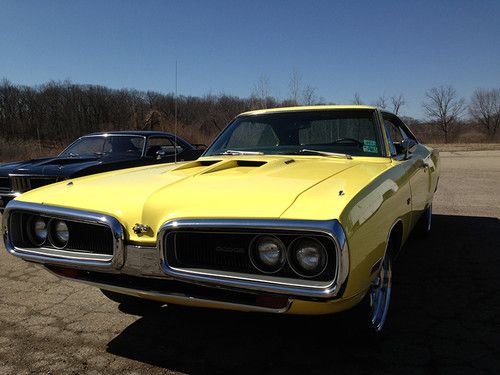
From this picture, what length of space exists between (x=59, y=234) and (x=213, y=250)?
0.98 metres

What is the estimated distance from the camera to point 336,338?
8.16ft

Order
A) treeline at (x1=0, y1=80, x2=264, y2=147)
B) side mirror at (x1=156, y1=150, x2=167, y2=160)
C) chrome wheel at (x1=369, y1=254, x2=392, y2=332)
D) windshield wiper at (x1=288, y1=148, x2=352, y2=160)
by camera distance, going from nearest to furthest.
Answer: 1. chrome wheel at (x1=369, y1=254, x2=392, y2=332)
2. windshield wiper at (x1=288, y1=148, x2=352, y2=160)
3. side mirror at (x1=156, y1=150, x2=167, y2=160)
4. treeline at (x1=0, y1=80, x2=264, y2=147)

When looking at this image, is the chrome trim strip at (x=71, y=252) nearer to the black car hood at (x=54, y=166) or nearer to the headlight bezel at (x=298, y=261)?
the headlight bezel at (x=298, y=261)

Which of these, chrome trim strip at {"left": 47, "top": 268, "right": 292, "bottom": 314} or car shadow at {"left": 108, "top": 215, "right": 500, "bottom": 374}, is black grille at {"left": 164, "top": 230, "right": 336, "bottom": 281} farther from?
car shadow at {"left": 108, "top": 215, "right": 500, "bottom": 374}

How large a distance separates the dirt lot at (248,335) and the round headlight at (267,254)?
59cm

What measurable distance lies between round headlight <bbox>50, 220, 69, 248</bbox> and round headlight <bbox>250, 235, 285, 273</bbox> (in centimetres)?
113

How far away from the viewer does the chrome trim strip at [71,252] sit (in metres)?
2.09

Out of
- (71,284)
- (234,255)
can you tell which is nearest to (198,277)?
(234,255)

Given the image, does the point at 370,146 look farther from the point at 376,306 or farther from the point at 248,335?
the point at 248,335

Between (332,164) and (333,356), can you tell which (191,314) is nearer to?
(333,356)

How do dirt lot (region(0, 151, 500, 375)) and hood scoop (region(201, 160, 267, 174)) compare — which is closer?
dirt lot (region(0, 151, 500, 375))

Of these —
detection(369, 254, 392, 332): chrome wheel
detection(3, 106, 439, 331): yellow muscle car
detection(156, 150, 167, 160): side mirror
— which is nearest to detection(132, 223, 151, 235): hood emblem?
detection(3, 106, 439, 331): yellow muscle car

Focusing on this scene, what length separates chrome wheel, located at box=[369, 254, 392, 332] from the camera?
252 cm

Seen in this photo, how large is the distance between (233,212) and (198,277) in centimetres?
33
